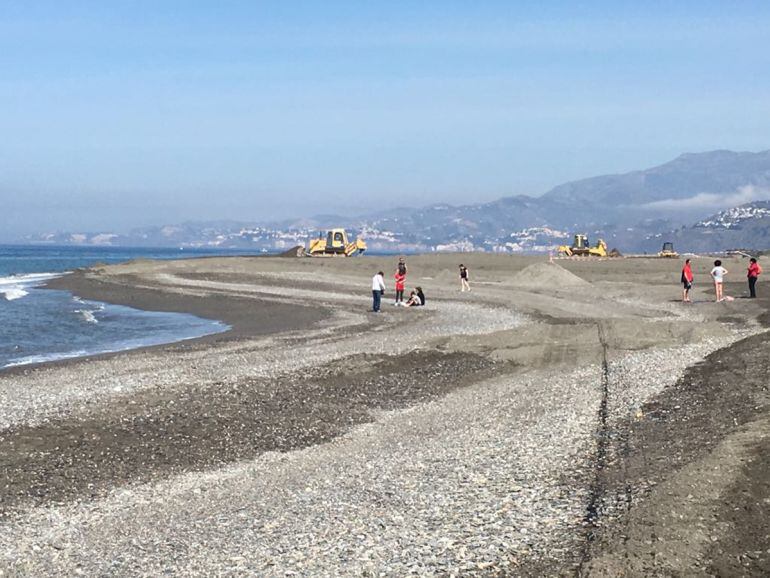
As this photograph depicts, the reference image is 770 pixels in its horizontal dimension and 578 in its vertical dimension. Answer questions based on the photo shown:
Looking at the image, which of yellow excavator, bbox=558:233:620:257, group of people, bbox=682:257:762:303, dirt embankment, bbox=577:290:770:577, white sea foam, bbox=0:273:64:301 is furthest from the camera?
yellow excavator, bbox=558:233:620:257

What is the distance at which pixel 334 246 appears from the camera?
273 ft

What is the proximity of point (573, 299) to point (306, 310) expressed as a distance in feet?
38.9

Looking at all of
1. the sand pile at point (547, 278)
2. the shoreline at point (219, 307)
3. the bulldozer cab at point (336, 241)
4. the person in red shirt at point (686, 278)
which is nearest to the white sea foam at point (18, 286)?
the shoreline at point (219, 307)

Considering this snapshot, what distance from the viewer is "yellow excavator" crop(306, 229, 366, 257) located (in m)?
82.9

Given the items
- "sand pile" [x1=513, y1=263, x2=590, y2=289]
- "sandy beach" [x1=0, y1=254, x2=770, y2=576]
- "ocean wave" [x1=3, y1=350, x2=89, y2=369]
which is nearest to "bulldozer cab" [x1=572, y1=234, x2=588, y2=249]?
"sand pile" [x1=513, y1=263, x2=590, y2=289]

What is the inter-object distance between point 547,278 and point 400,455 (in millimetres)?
40252

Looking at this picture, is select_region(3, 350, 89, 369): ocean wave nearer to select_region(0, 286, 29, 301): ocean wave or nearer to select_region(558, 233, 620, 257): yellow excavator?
select_region(0, 286, 29, 301): ocean wave

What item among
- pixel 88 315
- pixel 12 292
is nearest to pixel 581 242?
pixel 12 292

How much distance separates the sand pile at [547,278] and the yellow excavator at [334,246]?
29464 millimetres

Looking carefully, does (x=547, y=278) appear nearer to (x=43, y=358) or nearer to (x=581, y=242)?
(x=43, y=358)

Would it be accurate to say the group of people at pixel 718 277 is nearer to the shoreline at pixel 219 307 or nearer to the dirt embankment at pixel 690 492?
the shoreline at pixel 219 307

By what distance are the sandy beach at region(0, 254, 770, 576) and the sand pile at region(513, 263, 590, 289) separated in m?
22.4

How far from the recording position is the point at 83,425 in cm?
1513

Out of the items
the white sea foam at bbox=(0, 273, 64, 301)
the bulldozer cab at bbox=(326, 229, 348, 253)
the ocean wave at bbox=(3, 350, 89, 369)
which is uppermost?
the bulldozer cab at bbox=(326, 229, 348, 253)
